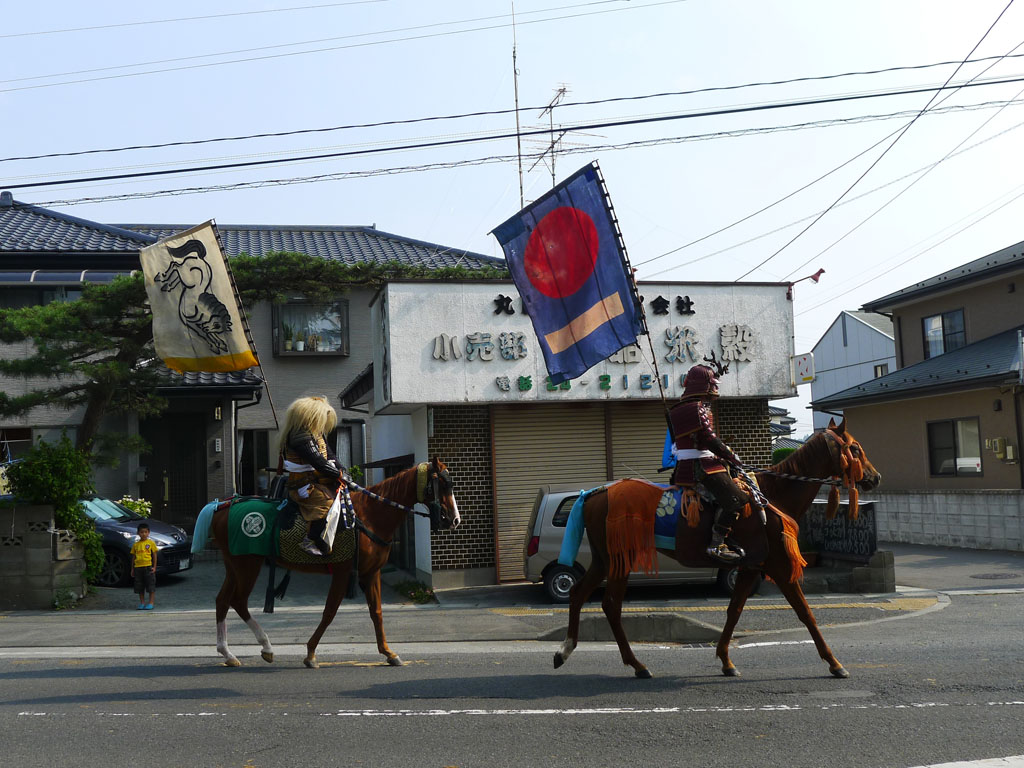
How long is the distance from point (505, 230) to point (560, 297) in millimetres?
1423

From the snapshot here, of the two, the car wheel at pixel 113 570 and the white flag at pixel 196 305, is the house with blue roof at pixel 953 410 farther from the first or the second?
the car wheel at pixel 113 570

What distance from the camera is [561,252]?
1326cm

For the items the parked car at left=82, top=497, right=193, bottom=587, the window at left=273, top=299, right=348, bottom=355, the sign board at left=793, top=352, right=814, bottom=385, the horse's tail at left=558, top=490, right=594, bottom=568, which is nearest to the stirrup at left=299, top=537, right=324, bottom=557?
the horse's tail at left=558, top=490, right=594, bottom=568

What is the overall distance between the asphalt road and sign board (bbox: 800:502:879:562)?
18.3 feet

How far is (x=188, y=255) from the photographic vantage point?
544 inches

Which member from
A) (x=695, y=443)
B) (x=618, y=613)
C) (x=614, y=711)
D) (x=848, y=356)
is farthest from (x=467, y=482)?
(x=848, y=356)

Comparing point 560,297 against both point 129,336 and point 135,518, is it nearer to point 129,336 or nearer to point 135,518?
point 129,336

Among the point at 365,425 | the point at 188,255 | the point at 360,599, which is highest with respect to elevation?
the point at 188,255

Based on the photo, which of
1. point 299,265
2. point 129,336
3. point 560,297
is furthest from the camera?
point 299,265

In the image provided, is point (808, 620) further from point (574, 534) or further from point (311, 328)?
point (311, 328)

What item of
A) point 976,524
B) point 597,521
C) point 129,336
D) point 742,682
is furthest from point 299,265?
point 976,524

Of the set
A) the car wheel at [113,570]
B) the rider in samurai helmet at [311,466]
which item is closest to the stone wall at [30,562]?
the car wheel at [113,570]

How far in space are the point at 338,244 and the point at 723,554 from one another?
2447cm

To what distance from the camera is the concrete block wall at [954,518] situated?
800 inches
